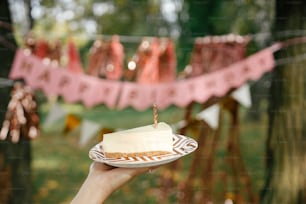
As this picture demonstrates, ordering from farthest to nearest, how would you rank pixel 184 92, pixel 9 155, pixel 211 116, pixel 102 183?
pixel 9 155
pixel 184 92
pixel 211 116
pixel 102 183

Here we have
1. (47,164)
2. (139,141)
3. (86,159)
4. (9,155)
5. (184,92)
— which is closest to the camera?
(139,141)

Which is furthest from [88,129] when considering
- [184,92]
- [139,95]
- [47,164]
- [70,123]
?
[47,164]

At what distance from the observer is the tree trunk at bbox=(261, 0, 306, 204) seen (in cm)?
283

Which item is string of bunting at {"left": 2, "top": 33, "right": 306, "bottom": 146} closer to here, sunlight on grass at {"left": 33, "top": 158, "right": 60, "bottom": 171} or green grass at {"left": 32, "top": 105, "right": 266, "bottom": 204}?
green grass at {"left": 32, "top": 105, "right": 266, "bottom": 204}

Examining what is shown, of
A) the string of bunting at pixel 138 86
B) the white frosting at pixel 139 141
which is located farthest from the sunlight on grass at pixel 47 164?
the white frosting at pixel 139 141

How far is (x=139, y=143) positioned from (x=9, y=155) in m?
1.89

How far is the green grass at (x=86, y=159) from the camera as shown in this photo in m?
3.49

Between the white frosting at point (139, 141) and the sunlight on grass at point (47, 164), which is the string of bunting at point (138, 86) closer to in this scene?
the sunlight on grass at point (47, 164)

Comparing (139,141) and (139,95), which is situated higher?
(139,141)

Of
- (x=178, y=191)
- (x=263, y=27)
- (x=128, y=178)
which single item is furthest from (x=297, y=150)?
(x=128, y=178)

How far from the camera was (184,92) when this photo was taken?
276 cm

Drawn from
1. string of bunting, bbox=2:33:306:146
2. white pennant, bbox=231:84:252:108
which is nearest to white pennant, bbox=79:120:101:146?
string of bunting, bbox=2:33:306:146

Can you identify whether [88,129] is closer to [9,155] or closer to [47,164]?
[9,155]

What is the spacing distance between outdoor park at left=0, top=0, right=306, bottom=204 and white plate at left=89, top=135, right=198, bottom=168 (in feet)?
4.60
